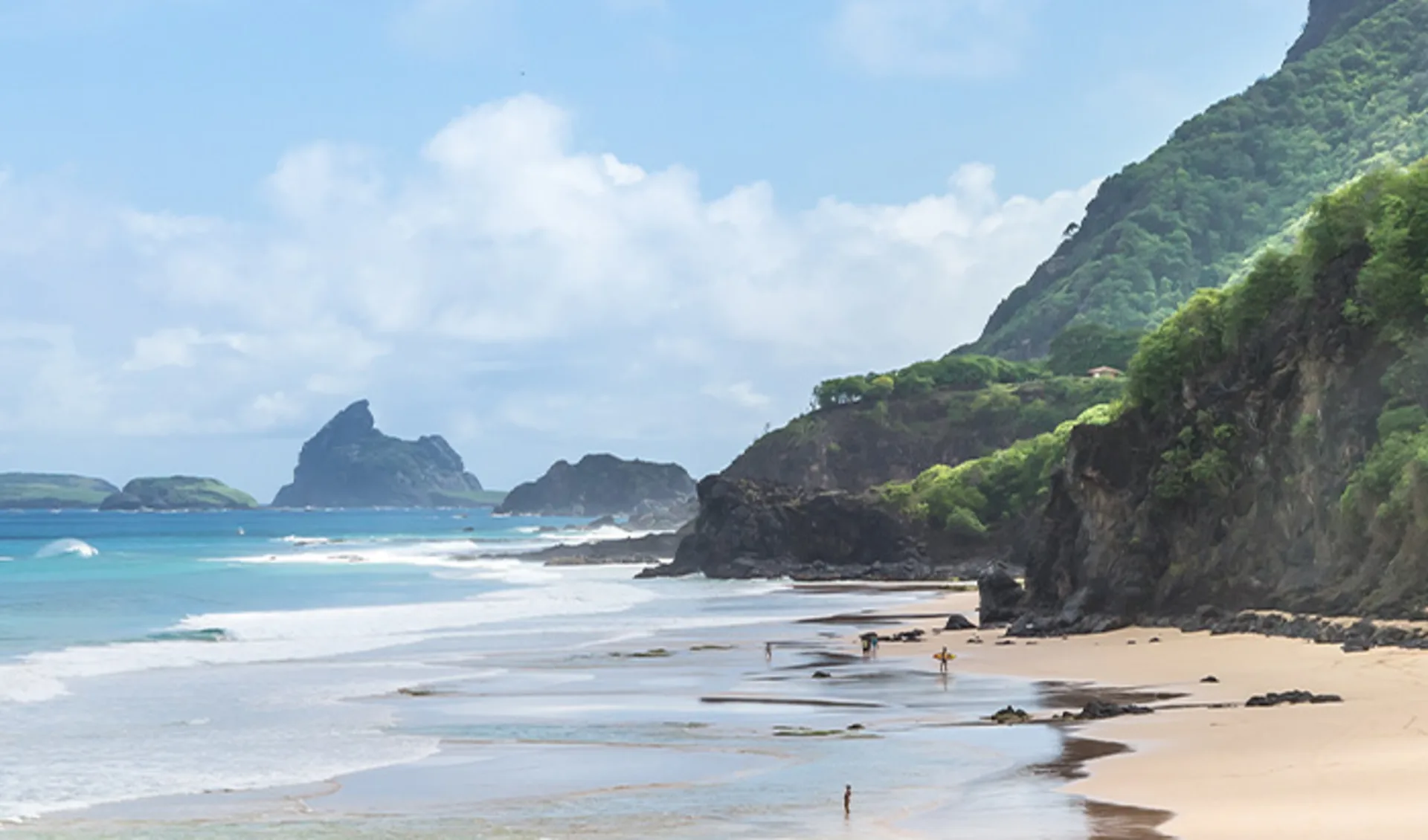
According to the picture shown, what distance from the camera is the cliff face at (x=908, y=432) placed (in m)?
150

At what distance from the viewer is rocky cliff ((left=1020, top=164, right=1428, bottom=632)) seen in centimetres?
4188

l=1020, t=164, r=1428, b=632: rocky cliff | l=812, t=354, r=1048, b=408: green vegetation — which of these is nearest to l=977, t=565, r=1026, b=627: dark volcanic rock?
l=1020, t=164, r=1428, b=632: rocky cliff

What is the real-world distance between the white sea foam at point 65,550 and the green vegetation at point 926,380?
7466 centimetres

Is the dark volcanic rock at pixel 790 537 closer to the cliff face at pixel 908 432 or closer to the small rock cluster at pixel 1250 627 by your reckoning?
the cliff face at pixel 908 432

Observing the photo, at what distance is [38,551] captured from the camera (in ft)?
534

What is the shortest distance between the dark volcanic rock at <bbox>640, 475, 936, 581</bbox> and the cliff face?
2368 cm

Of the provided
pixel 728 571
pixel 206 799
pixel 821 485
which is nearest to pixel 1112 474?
pixel 206 799

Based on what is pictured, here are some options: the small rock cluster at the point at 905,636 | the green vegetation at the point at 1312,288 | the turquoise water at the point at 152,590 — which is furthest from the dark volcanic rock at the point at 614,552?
the green vegetation at the point at 1312,288

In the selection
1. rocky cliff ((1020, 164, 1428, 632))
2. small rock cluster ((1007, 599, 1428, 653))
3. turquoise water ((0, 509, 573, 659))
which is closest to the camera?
small rock cluster ((1007, 599, 1428, 653))

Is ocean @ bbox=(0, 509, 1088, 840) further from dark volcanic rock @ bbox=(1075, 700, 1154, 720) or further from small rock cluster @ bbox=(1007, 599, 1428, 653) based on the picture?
small rock cluster @ bbox=(1007, 599, 1428, 653)

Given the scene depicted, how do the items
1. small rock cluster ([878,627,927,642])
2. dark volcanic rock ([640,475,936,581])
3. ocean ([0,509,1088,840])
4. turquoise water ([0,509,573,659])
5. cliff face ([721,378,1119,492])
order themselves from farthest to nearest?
cliff face ([721,378,1119,492]) < dark volcanic rock ([640,475,936,581]) < turquoise water ([0,509,573,659]) < small rock cluster ([878,627,927,642]) < ocean ([0,509,1088,840])

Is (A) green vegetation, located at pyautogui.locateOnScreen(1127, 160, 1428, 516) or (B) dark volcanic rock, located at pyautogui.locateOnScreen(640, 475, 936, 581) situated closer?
(A) green vegetation, located at pyautogui.locateOnScreen(1127, 160, 1428, 516)

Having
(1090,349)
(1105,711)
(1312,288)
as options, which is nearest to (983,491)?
(1090,349)

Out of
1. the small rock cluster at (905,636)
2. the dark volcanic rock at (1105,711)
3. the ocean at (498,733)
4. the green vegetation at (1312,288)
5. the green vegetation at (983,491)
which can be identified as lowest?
the ocean at (498,733)
